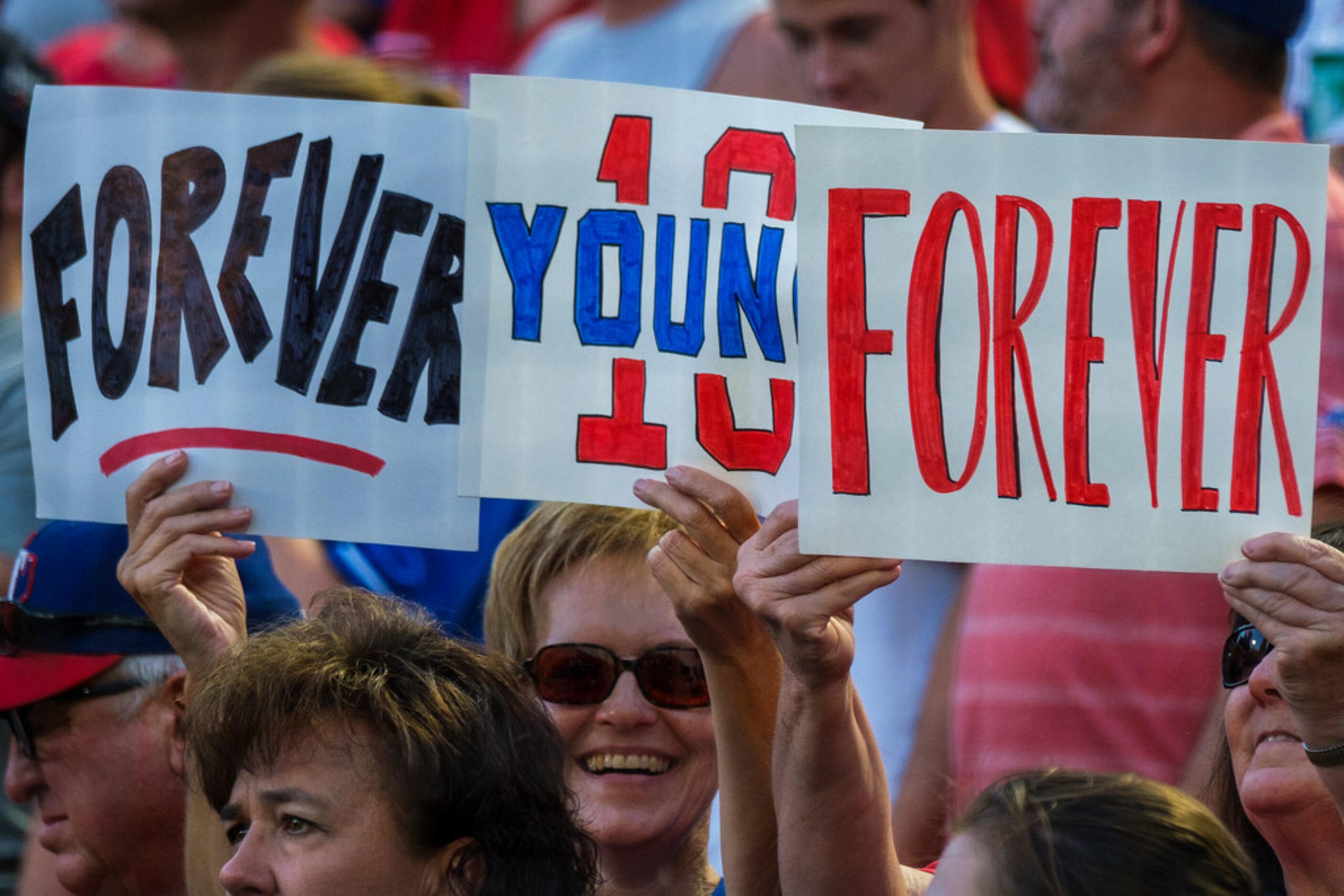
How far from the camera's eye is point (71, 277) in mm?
2443

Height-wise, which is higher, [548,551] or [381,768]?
[548,551]

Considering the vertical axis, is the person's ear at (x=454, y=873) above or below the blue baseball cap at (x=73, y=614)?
below

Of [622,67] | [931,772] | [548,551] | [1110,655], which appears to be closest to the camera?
[548,551]

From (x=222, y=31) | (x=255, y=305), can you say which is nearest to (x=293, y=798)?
(x=255, y=305)

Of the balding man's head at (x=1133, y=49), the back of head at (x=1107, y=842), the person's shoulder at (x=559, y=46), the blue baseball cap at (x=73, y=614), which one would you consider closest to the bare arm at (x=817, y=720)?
the back of head at (x=1107, y=842)

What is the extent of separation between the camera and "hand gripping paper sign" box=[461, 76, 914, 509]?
7.25 feet

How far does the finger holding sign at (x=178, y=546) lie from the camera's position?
2.36 meters

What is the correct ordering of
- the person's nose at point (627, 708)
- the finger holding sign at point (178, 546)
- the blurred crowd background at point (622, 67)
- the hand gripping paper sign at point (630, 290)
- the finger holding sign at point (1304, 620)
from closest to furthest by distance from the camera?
the finger holding sign at point (1304, 620)
the hand gripping paper sign at point (630, 290)
the finger holding sign at point (178, 546)
the person's nose at point (627, 708)
the blurred crowd background at point (622, 67)

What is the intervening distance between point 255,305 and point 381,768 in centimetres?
73

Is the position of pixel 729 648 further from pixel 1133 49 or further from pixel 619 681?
pixel 1133 49

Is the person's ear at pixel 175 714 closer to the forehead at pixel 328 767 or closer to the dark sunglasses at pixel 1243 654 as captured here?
the forehead at pixel 328 767

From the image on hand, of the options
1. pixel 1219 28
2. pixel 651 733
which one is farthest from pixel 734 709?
pixel 1219 28

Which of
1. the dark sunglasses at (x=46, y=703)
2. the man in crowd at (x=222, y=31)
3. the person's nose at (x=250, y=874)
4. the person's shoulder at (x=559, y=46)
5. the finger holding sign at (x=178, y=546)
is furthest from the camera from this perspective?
the man in crowd at (x=222, y=31)

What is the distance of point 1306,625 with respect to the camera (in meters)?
1.79
